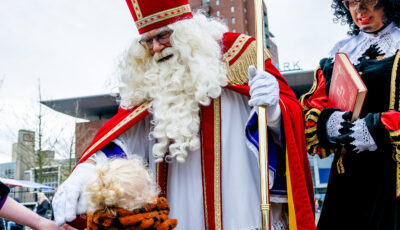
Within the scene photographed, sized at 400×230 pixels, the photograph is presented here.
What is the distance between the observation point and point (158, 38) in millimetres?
2654

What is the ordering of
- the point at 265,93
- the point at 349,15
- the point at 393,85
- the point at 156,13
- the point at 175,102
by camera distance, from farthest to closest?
the point at 349,15 → the point at 156,13 → the point at 175,102 → the point at 393,85 → the point at 265,93

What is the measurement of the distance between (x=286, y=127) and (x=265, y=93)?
0.25 meters

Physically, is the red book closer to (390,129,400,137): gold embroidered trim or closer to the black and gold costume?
the black and gold costume

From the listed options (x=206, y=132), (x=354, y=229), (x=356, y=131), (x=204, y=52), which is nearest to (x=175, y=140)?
(x=206, y=132)

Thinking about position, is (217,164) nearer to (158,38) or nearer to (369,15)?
(158,38)

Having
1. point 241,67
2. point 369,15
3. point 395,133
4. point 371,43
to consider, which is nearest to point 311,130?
point 395,133

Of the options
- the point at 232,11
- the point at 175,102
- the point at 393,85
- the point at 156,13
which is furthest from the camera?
the point at 232,11

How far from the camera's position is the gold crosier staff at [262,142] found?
6.53ft

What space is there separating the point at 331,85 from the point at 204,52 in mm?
890

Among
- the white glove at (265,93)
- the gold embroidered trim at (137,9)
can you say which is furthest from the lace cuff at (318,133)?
the gold embroidered trim at (137,9)

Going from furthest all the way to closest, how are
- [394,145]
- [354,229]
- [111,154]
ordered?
[111,154]
[354,229]
[394,145]

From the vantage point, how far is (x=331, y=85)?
8.42 feet

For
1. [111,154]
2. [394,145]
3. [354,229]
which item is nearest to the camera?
[394,145]

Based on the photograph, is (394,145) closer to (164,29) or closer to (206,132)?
(206,132)
